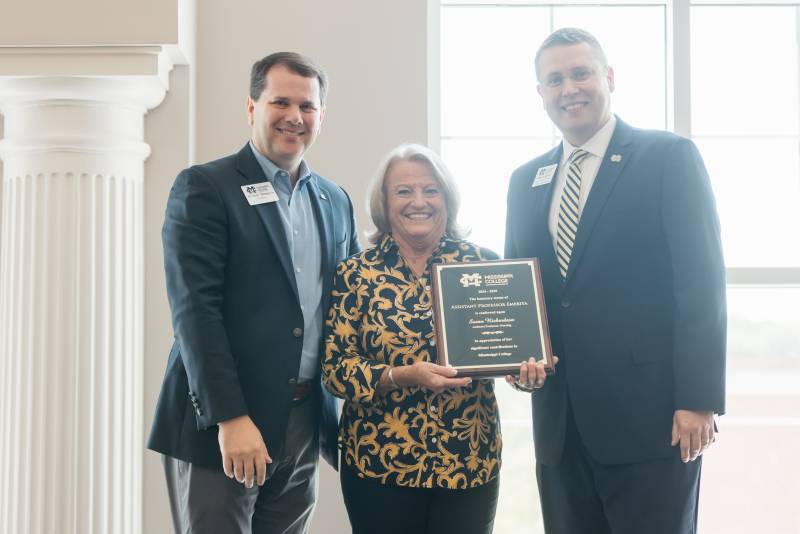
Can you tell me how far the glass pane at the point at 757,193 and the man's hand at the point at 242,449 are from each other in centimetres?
263

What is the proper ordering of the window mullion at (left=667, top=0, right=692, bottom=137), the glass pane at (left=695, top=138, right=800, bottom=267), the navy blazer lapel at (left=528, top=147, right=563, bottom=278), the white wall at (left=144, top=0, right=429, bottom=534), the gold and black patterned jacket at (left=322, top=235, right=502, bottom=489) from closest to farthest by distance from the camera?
the gold and black patterned jacket at (left=322, top=235, right=502, bottom=489)
the navy blazer lapel at (left=528, top=147, right=563, bottom=278)
the white wall at (left=144, top=0, right=429, bottom=534)
the window mullion at (left=667, top=0, right=692, bottom=137)
the glass pane at (left=695, top=138, right=800, bottom=267)

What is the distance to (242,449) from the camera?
6.30ft

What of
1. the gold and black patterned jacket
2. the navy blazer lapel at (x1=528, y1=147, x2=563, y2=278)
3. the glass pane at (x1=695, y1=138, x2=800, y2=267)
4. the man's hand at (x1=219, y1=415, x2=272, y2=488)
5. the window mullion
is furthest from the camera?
the glass pane at (x1=695, y1=138, x2=800, y2=267)

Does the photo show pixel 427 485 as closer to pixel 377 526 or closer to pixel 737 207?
pixel 377 526

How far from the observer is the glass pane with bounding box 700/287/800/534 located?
3.65 meters

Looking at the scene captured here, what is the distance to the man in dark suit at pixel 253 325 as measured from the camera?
195 cm

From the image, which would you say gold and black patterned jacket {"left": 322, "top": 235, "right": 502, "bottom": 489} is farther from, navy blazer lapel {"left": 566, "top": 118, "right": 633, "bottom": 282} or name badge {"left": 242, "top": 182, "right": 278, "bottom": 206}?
navy blazer lapel {"left": 566, "top": 118, "right": 633, "bottom": 282}

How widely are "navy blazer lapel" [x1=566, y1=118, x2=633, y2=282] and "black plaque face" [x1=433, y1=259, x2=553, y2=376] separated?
0.13 metres

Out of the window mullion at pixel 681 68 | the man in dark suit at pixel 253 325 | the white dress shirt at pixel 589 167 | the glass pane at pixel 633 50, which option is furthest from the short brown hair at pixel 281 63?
the window mullion at pixel 681 68

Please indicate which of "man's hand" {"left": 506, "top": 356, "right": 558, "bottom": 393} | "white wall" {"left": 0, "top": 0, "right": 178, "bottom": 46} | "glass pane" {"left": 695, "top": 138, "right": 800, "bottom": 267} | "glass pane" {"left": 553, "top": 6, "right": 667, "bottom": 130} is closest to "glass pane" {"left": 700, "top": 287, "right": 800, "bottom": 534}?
"glass pane" {"left": 695, "top": 138, "right": 800, "bottom": 267}

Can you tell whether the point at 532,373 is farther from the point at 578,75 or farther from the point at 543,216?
the point at 578,75

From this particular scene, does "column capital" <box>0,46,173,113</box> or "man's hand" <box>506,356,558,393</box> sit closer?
"man's hand" <box>506,356,558,393</box>

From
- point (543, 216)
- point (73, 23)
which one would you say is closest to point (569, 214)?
point (543, 216)

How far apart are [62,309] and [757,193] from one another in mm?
3180
